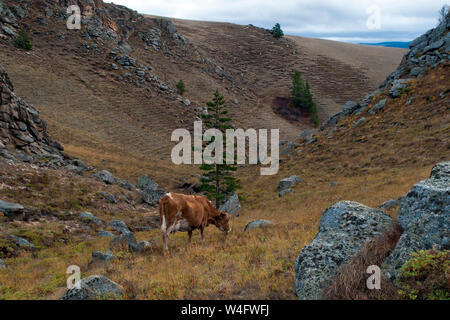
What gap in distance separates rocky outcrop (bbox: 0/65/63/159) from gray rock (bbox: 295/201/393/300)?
24.1 m

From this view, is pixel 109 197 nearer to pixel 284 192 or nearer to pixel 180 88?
pixel 284 192

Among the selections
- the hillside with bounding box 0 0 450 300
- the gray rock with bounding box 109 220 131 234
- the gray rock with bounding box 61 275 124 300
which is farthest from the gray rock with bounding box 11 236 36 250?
the gray rock with bounding box 61 275 124 300

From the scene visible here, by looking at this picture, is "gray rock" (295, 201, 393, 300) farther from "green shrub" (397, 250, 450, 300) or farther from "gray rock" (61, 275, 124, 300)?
"gray rock" (61, 275, 124, 300)

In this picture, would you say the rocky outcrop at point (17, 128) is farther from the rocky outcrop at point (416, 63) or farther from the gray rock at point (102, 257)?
the rocky outcrop at point (416, 63)

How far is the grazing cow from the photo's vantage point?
37.8 feet

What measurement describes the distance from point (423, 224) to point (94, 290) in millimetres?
6594

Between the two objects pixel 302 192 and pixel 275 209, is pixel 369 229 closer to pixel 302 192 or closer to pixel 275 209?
pixel 275 209

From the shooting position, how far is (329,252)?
6336 mm

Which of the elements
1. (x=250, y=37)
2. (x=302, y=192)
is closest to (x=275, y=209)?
(x=302, y=192)

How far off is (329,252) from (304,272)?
66cm

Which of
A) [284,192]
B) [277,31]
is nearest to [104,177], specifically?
[284,192]

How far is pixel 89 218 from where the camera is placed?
62.5 ft

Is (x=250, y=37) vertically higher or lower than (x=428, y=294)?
higher

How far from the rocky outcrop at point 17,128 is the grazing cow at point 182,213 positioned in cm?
1790
